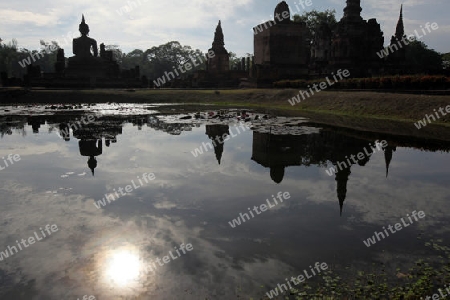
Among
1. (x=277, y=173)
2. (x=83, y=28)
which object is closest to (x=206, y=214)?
(x=277, y=173)

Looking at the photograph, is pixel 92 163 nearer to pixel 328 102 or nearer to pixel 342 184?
pixel 342 184

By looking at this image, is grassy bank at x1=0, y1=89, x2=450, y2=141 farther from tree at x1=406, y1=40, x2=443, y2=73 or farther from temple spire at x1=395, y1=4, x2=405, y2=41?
tree at x1=406, y1=40, x2=443, y2=73

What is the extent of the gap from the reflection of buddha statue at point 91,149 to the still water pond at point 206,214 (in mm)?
94

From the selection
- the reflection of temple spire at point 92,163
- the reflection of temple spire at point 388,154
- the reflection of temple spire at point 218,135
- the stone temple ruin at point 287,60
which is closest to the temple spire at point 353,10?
the stone temple ruin at point 287,60

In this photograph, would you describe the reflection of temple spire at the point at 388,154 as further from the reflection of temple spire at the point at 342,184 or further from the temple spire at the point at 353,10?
the temple spire at the point at 353,10

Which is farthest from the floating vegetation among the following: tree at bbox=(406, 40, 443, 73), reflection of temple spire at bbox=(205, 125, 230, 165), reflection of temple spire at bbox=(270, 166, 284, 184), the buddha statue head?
tree at bbox=(406, 40, 443, 73)

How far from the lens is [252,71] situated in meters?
42.5

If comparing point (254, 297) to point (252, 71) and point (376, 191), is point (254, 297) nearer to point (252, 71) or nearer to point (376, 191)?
point (376, 191)

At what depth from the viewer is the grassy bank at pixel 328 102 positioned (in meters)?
19.2

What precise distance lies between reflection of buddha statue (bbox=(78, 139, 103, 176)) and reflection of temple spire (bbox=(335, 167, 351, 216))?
689cm

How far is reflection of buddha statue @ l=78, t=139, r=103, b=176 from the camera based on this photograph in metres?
11.5

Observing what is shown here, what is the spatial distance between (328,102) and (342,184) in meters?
19.0

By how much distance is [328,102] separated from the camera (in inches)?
1069

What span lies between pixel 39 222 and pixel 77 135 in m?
10.8
